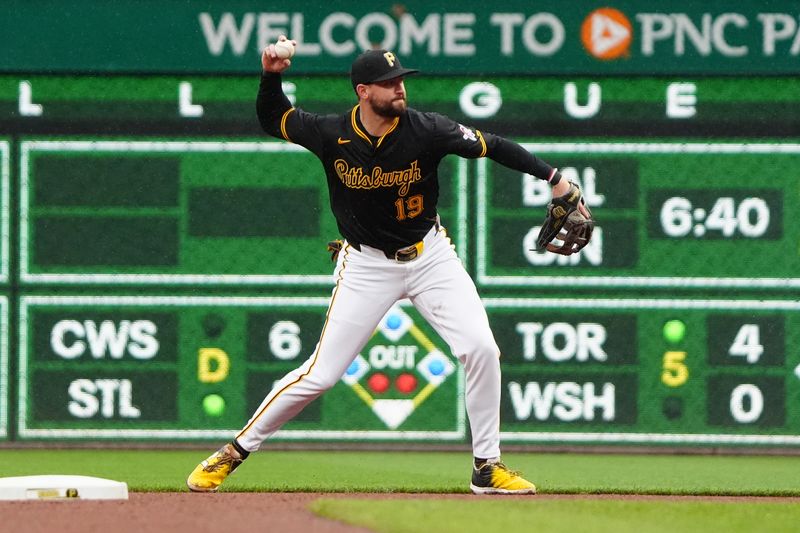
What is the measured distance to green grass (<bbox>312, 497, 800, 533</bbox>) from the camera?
6.45 m

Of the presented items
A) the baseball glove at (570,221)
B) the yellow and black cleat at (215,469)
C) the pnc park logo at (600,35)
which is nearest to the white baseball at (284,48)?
the baseball glove at (570,221)

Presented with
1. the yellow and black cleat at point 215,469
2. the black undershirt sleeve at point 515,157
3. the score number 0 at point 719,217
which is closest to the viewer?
the black undershirt sleeve at point 515,157

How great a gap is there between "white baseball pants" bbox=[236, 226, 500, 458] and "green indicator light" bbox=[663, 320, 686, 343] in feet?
8.40

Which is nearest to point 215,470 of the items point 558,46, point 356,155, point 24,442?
point 356,155

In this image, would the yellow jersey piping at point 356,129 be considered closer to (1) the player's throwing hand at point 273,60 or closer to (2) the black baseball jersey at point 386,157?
(2) the black baseball jersey at point 386,157

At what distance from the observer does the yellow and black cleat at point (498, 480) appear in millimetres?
7469

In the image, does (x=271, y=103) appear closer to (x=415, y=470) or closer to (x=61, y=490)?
(x=61, y=490)

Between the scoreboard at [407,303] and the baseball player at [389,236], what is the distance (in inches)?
88.9

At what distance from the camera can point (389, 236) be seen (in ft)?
24.4

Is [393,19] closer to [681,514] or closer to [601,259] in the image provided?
[601,259]

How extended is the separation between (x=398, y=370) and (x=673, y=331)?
1.58 metres

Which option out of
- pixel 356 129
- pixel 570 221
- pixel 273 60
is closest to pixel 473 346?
pixel 570 221

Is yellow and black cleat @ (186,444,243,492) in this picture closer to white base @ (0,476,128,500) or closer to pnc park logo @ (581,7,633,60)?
white base @ (0,476,128,500)

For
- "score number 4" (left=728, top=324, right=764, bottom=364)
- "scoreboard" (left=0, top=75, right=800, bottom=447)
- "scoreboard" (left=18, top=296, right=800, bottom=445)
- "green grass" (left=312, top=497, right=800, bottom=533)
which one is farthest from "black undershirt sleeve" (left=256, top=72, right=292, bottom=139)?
"score number 4" (left=728, top=324, right=764, bottom=364)
